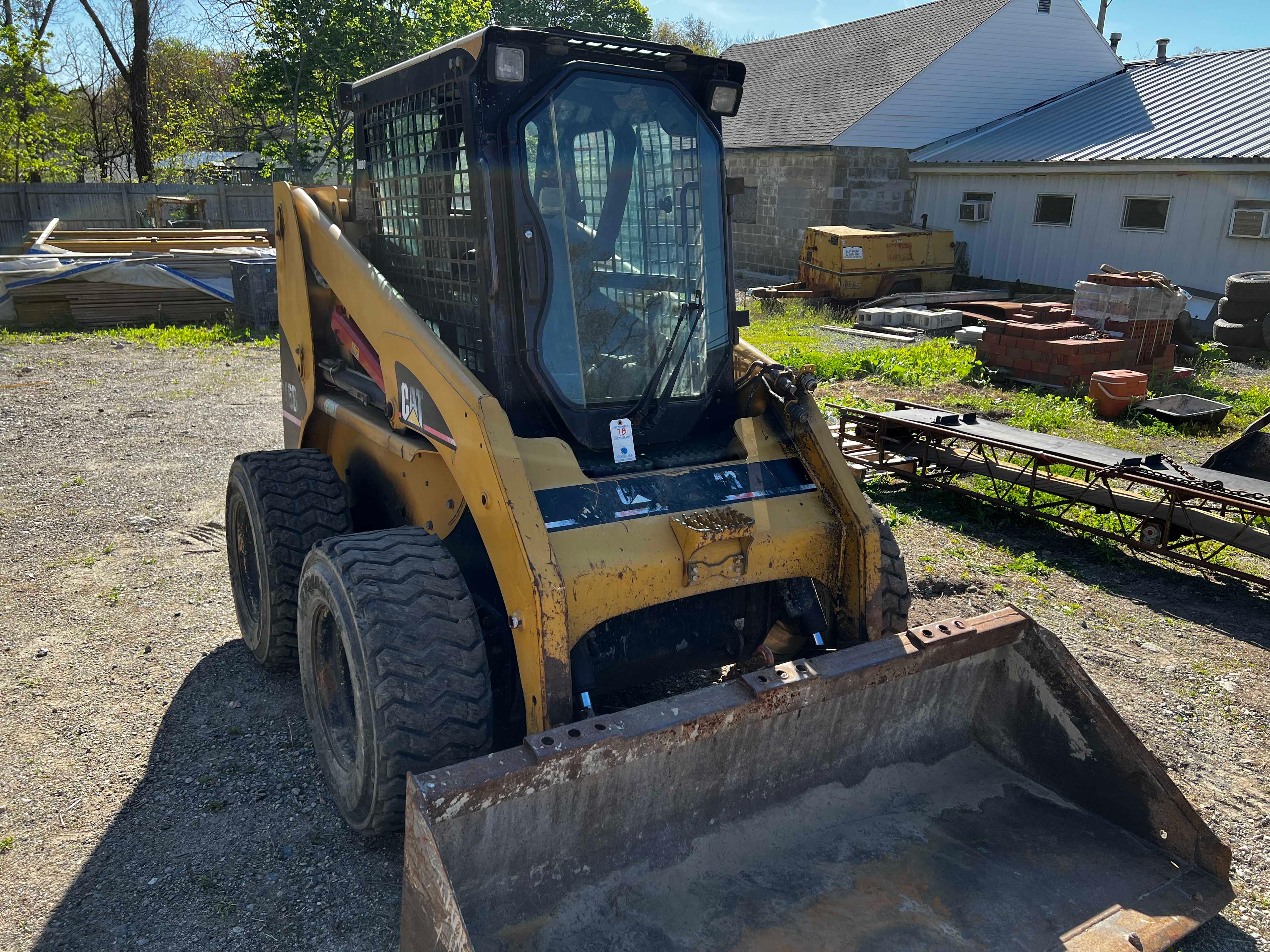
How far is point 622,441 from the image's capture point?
3475 millimetres

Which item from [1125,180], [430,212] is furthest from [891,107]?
[430,212]

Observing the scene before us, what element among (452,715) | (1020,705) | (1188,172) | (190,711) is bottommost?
(190,711)

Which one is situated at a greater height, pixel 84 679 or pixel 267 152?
pixel 267 152

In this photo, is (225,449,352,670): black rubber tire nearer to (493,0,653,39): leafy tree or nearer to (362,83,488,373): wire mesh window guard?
(362,83,488,373): wire mesh window guard

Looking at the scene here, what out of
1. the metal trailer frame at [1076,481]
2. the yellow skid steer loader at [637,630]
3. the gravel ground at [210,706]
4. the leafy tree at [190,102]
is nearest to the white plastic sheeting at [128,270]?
the gravel ground at [210,706]

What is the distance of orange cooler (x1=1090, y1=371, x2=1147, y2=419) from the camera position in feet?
31.0

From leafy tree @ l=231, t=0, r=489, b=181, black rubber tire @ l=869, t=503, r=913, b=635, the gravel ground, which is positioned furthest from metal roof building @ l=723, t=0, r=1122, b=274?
black rubber tire @ l=869, t=503, r=913, b=635

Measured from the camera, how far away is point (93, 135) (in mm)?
32219

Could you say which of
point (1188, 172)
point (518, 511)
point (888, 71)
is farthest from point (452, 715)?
point (888, 71)

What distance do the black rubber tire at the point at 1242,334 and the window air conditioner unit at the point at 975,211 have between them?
7440mm

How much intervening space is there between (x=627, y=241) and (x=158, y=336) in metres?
12.5

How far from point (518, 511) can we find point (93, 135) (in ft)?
120

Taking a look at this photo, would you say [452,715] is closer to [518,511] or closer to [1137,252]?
[518,511]

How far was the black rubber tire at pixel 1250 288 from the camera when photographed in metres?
13.4
